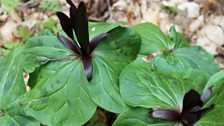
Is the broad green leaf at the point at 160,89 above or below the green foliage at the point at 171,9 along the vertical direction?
above

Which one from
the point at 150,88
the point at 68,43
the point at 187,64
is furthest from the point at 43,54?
the point at 187,64

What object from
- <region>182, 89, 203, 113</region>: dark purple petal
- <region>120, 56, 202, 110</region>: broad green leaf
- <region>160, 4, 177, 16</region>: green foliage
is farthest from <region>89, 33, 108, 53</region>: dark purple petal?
<region>160, 4, 177, 16</region>: green foliage

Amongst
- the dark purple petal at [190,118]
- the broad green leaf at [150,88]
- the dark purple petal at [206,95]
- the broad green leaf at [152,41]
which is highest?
the broad green leaf at [152,41]

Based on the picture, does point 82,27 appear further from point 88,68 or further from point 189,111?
point 189,111

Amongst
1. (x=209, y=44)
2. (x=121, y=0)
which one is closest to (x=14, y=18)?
(x=121, y=0)

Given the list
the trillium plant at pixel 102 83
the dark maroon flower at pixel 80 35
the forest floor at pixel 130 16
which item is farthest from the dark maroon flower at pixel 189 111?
the forest floor at pixel 130 16

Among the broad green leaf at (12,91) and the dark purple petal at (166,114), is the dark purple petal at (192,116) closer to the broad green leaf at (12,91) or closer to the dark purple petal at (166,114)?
the dark purple petal at (166,114)

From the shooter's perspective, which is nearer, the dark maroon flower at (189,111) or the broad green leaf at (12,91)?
the dark maroon flower at (189,111)

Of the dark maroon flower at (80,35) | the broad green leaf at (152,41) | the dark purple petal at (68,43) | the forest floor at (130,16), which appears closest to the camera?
the dark maroon flower at (80,35)

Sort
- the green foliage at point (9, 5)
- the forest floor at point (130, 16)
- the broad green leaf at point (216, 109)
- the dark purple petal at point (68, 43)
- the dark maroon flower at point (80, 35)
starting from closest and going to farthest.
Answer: the broad green leaf at point (216, 109) < the dark maroon flower at point (80, 35) < the dark purple petal at point (68, 43) < the forest floor at point (130, 16) < the green foliage at point (9, 5)
